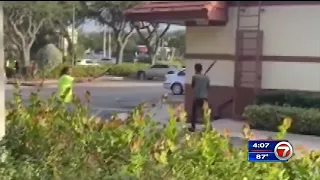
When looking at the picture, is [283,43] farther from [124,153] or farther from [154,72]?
[154,72]

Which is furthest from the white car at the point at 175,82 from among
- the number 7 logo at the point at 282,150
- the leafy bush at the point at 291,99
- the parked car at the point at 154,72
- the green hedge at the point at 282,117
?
the number 7 logo at the point at 282,150

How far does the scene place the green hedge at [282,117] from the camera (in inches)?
465

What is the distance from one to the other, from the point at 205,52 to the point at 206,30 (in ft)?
1.67

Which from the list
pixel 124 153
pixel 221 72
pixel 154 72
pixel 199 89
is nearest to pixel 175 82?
pixel 154 72

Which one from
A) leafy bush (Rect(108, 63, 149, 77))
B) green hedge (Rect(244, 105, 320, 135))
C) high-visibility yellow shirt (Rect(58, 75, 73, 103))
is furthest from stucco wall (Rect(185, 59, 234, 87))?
leafy bush (Rect(108, 63, 149, 77))

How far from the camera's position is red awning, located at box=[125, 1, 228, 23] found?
1286 cm

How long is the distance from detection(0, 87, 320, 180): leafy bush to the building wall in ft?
25.4

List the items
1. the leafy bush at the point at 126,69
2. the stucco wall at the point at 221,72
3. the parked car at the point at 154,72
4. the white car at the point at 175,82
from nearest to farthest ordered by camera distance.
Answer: the stucco wall at the point at 221,72 → the white car at the point at 175,82 → the parked car at the point at 154,72 → the leafy bush at the point at 126,69

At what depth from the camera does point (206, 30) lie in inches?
552

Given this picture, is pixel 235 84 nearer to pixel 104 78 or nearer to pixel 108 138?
pixel 108 138

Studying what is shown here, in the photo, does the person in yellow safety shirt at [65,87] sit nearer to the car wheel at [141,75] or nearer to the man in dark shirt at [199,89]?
the man in dark shirt at [199,89]

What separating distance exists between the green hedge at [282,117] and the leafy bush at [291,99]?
18.7 inches

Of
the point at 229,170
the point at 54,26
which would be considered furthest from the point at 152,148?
the point at 54,26

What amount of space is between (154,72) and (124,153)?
101 ft
